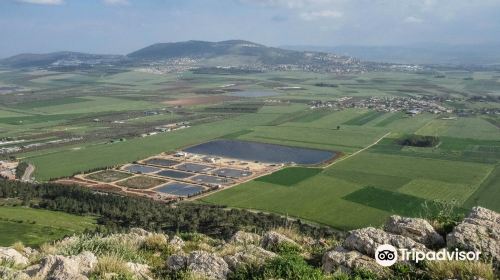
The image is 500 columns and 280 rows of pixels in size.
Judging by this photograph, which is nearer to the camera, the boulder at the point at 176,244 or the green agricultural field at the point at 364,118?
the boulder at the point at 176,244

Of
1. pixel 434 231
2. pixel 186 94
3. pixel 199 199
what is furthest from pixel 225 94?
pixel 434 231

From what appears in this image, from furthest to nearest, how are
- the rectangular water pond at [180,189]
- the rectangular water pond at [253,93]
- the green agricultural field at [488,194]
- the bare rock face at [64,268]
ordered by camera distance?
the rectangular water pond at [253,93]
the rectangular water pond at [180,189]
the green agricultural field at [488,194]
the bare rock face at [64,268]

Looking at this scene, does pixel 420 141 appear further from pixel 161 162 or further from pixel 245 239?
pixel 245 239

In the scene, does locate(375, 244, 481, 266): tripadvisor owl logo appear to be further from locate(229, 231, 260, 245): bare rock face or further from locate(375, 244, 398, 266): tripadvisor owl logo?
locate(229, 231, 260, 245): bare rock face

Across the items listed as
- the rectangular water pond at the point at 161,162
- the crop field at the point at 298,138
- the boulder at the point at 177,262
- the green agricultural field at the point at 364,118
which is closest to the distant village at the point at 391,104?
the crop field at the point at 298,138

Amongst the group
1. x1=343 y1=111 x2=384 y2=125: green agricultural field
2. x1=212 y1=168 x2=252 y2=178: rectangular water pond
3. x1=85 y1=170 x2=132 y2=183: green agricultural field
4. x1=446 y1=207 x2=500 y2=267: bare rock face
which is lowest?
x1=85 y1=170 x2=132 y2=183: green agricultural field

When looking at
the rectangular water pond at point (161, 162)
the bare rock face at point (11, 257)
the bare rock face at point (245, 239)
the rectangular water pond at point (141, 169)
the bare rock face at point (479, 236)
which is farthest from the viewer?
the rectangular water pond at point (161, 162)

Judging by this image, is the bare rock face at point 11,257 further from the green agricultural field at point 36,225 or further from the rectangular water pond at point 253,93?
the rectangular water pond at point 253,93

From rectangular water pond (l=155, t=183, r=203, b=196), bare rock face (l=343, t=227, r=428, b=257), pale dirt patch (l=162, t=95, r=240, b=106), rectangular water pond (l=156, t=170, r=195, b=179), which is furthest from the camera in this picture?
pale dirt patch (l=162, t=95, r=240, b=106)

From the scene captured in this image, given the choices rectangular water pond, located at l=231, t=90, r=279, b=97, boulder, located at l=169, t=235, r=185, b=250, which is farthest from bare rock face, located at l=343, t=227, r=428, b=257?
rectangular water pond, located at l=231, t=90, r=279, b=97
